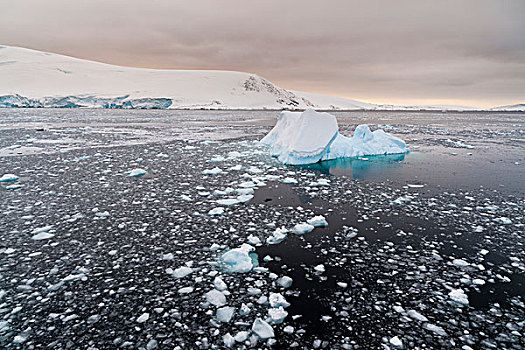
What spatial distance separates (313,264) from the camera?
325 cm

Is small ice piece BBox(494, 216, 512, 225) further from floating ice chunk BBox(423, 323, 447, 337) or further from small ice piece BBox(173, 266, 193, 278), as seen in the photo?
small ice piece BBox(173, 266, 193, 278)

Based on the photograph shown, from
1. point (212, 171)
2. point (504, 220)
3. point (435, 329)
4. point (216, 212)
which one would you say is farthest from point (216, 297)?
point (212, 171)

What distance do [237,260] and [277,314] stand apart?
914 millimetres

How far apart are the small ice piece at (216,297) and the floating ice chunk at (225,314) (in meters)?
0.09

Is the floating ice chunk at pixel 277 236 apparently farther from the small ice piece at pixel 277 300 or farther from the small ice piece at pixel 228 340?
the small ice piece at pixel 228 340

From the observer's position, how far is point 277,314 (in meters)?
2.45

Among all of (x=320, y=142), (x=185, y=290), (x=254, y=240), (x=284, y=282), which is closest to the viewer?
(x=185, y=290)

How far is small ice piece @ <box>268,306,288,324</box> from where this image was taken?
94.0 inches

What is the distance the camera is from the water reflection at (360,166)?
26.5 feet

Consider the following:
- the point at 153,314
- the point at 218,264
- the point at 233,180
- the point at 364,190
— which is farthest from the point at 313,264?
the point at 233,180

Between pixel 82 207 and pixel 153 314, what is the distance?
10.8 feet

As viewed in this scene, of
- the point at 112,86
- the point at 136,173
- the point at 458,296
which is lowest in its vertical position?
the point at 136,173

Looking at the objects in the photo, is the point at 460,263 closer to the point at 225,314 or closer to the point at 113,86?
the point at 225,314

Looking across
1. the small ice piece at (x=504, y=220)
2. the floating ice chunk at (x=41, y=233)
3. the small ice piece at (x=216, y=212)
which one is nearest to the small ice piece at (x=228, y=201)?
the small ice piece at (x=216, y=212)
